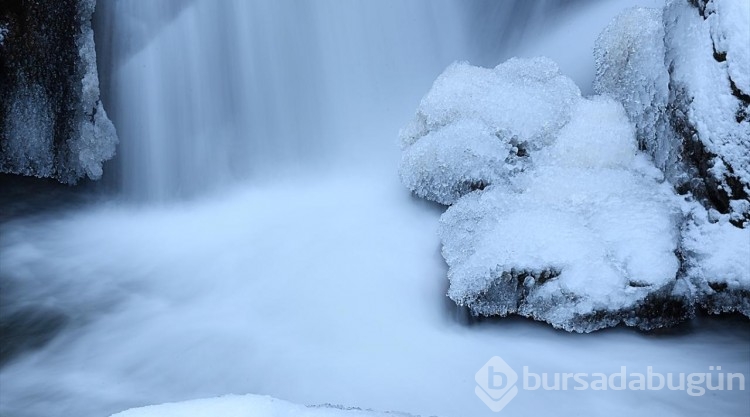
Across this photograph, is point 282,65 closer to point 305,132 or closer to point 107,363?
point 305,132

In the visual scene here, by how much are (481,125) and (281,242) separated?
138 centimetres

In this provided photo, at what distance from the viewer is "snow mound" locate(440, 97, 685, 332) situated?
3.33 metres

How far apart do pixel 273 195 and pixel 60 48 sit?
5.22ft

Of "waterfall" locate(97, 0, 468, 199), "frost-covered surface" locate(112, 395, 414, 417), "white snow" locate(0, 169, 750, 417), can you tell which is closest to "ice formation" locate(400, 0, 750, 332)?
"white snow" locate(0, 169, 750, 417)

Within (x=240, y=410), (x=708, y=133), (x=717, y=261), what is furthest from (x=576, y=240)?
(x=240, y=410)

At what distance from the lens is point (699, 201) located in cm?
346

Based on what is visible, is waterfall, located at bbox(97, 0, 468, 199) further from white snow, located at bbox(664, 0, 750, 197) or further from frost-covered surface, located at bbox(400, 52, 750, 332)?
white snow, located at bbox(664, 0, 750, 197)

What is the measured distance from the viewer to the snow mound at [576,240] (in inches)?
131

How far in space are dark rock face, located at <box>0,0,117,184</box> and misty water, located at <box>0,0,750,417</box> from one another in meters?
0.24

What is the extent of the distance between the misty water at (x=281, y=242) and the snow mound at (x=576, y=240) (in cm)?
17

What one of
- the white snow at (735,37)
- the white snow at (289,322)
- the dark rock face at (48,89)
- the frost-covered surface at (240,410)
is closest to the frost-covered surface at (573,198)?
the white snow at (289,322)

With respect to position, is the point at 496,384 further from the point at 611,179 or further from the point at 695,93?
the point at 695,93

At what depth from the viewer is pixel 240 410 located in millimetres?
1923

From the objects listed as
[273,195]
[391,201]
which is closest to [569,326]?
[391,201]
